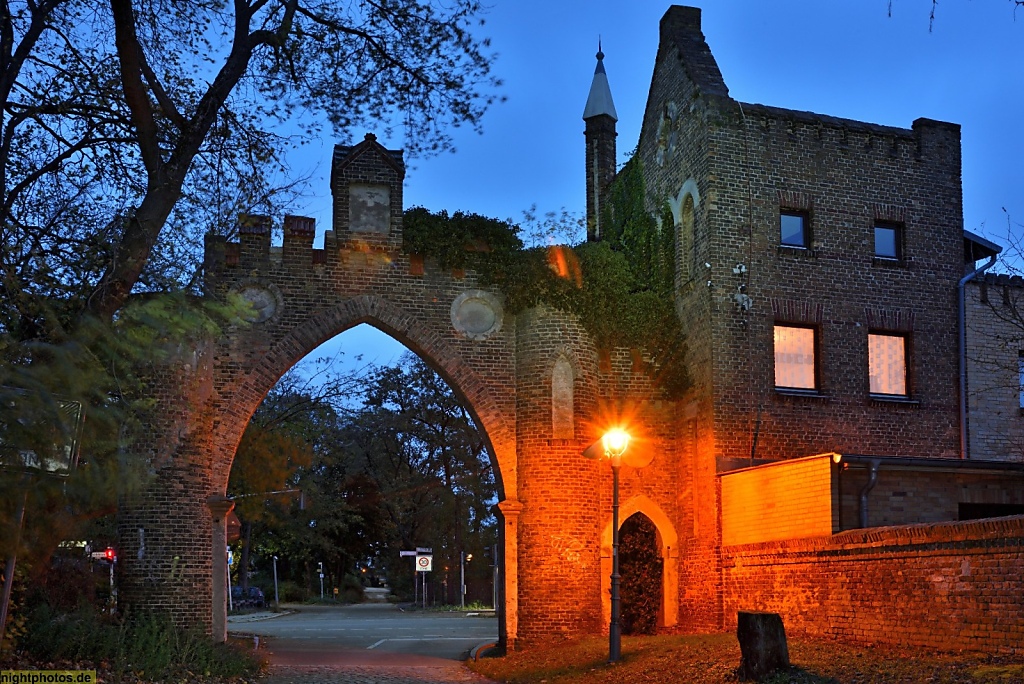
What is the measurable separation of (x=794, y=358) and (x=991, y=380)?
398 cm

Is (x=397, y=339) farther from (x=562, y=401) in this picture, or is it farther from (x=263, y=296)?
(x=562, y=401)

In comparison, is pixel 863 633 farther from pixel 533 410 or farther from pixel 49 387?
pixel 49 387

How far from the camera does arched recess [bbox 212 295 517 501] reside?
66.2 feet

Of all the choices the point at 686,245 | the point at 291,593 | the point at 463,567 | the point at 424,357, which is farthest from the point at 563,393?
the point at 291,593

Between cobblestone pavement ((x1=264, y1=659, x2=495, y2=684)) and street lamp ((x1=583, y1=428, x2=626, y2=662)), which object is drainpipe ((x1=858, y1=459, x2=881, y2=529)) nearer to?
street lamp ((x1=583, y1=428, x2=626, y2=662))

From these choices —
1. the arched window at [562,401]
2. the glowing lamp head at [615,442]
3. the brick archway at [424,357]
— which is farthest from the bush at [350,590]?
the glowing lamp head at [615,442]

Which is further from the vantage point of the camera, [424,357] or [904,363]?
[904,363]

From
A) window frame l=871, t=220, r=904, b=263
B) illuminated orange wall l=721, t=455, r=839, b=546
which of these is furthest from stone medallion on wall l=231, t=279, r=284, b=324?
window frame l=871, t=220, r=904, b=263

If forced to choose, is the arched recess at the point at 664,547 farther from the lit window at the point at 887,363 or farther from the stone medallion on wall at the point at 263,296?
the stone medallion on wall at the point at 263,296

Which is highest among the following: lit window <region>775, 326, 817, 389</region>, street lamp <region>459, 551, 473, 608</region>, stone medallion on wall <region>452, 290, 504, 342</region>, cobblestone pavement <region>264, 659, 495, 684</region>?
stone medallion on wall <region>452, 290, 504, 342</region>

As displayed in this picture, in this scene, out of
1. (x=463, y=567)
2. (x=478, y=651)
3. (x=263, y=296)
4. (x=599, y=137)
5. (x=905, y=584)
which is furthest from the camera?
(x=463, y=567)

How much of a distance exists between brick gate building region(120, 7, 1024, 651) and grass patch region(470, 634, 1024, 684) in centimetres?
203

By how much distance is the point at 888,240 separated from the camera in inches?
882

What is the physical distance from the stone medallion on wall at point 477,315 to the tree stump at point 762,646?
966 cm
